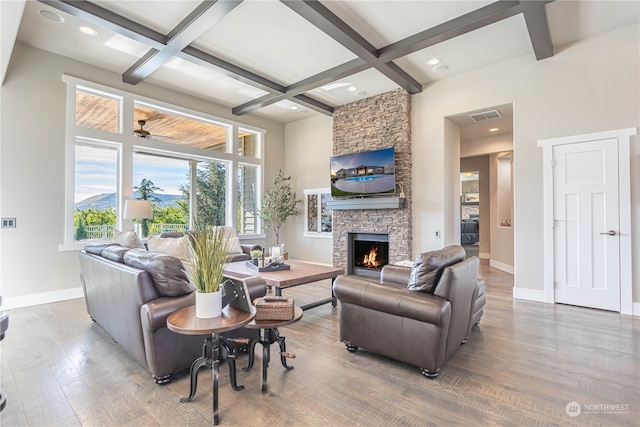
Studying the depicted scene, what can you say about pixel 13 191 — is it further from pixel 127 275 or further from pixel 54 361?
pixel 127 275

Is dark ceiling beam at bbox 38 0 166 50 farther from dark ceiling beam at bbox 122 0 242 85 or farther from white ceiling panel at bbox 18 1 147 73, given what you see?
white ceiling panel at bbox 18 1 147 73

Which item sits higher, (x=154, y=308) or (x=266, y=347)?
(x=154, y=308)

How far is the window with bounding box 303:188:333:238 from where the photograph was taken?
7.20m

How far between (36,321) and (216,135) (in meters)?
4.49

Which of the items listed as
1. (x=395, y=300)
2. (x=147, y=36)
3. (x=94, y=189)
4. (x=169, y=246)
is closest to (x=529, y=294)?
(x=395, y=300)

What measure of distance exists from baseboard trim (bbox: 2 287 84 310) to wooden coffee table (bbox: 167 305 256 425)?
3807 mm

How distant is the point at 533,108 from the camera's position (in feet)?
14.8

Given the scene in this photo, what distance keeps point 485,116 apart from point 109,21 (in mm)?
5660

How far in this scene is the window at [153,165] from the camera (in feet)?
15.8

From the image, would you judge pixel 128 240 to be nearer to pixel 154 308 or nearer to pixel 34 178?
pixel 34 178

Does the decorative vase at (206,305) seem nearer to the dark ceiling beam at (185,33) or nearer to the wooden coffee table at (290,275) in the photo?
the wooden coffee table at (290,275)

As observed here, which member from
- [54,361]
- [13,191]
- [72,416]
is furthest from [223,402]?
[13,191]

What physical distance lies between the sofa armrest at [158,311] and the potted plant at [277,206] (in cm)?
503

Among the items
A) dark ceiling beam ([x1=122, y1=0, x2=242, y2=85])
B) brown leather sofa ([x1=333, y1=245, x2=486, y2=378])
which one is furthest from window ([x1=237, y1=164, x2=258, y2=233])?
brown leather sofa ([x1=333, y1=245, x2=486, y2=378])
